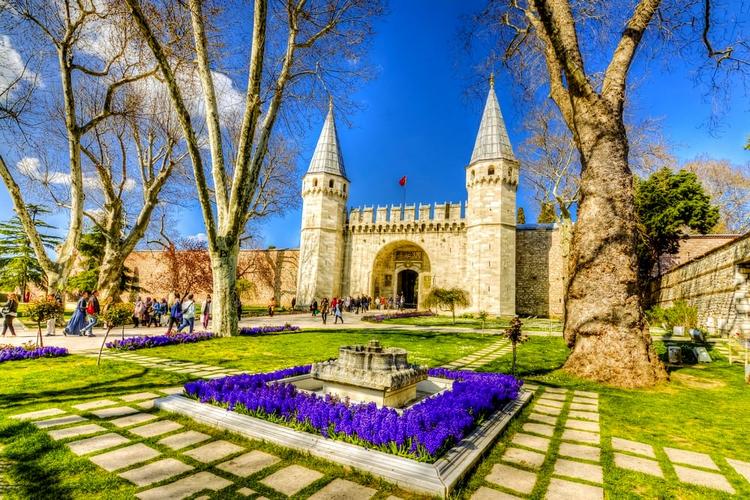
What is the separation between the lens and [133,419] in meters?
3.60

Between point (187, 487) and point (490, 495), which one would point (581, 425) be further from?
point (187, 487)

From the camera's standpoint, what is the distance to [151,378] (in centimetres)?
553

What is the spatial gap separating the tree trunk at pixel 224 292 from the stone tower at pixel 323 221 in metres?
17.6

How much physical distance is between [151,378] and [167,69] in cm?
636

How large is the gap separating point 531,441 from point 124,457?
3503 millimetres

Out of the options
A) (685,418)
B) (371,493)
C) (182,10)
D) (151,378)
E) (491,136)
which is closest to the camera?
(371,493)

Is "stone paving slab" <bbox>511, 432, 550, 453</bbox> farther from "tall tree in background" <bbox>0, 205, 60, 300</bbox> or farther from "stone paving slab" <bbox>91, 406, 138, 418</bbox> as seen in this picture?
"tall tree in background" <bbox>0, 205, 60, 300</bbox>

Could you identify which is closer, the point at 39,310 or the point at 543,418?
the point at 543,418

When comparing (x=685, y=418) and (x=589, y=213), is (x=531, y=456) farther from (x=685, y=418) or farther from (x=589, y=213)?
(x=589, y=213)

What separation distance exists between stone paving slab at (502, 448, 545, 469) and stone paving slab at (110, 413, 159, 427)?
11.3ft

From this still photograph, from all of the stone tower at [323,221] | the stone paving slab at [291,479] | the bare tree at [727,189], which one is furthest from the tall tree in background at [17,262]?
the bare tree at [727,189]

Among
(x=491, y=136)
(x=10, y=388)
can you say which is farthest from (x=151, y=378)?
(x=491, y=136)

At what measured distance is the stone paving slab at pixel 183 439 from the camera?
9.96ft

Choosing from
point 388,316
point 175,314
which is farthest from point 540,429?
point 388,316
